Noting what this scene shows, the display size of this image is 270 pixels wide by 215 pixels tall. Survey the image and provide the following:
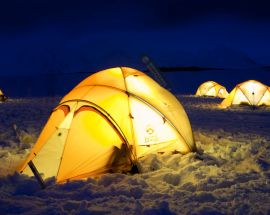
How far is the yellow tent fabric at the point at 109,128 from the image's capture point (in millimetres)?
6816

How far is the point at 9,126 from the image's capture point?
1195 centimetres

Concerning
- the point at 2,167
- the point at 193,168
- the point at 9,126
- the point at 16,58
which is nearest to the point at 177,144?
the point at 193,168

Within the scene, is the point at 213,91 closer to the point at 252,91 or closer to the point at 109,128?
the point at 252,91

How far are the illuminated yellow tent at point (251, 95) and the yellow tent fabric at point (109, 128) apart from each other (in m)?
11.7

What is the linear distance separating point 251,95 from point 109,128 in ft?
43.9

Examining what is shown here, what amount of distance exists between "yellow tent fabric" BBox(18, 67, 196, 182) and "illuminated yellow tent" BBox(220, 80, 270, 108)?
11742 millimetres

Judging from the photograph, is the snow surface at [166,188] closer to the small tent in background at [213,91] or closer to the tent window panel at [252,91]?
the tent window panel at [252,91]

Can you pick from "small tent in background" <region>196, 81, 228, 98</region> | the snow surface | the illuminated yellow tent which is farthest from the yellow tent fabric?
"small tent in background" <region>196, 81, 228, 98</region>

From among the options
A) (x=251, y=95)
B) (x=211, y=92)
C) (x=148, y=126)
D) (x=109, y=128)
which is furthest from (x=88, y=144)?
(x=211, y=92)

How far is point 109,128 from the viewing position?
7109 mm

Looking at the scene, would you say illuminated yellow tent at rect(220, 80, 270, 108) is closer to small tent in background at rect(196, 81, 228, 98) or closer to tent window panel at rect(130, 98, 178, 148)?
small tent in background at rect(196, 81, 228, 98)

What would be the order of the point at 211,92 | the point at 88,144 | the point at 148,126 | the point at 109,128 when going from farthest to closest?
the point at 211,92
the point at 148,126
the point at 109,128
the point at 88,144

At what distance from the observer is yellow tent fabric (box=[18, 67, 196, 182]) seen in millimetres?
→ 6816

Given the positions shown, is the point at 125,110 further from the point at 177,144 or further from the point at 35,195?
the point at 35,195
